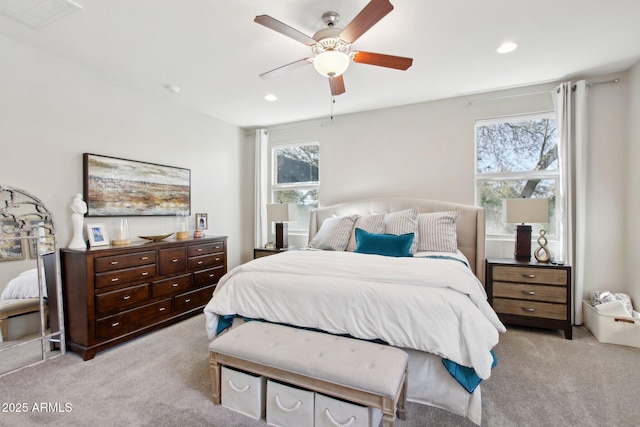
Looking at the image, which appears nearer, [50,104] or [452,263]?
[452,263]

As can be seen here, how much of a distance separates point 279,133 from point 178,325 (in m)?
3.17

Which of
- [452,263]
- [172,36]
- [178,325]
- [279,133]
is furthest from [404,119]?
[178,325]

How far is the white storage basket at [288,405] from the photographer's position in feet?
5.13

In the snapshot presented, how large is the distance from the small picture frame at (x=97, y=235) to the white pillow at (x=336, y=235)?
2158 millimetres

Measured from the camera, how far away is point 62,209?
2.72 meters

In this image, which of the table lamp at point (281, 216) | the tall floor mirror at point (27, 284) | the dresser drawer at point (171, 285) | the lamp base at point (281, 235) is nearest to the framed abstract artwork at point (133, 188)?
the tall floor mirror at point (27, 284)

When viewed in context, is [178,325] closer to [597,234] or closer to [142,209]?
[142,209]

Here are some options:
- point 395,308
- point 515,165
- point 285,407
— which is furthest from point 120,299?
point 515,165

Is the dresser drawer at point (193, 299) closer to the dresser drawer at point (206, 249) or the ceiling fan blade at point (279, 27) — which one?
the dresser drawer at point (206, 249)

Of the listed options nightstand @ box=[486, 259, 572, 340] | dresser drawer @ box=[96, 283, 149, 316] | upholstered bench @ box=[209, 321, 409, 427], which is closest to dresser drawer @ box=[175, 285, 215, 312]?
dresser drawer @ box=[96, 283, 149, 316]

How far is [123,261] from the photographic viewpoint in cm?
274

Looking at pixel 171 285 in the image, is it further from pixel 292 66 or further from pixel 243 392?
pixel 292 66

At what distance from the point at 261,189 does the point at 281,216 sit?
0.80 meters

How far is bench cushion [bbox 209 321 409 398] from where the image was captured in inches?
55.5
